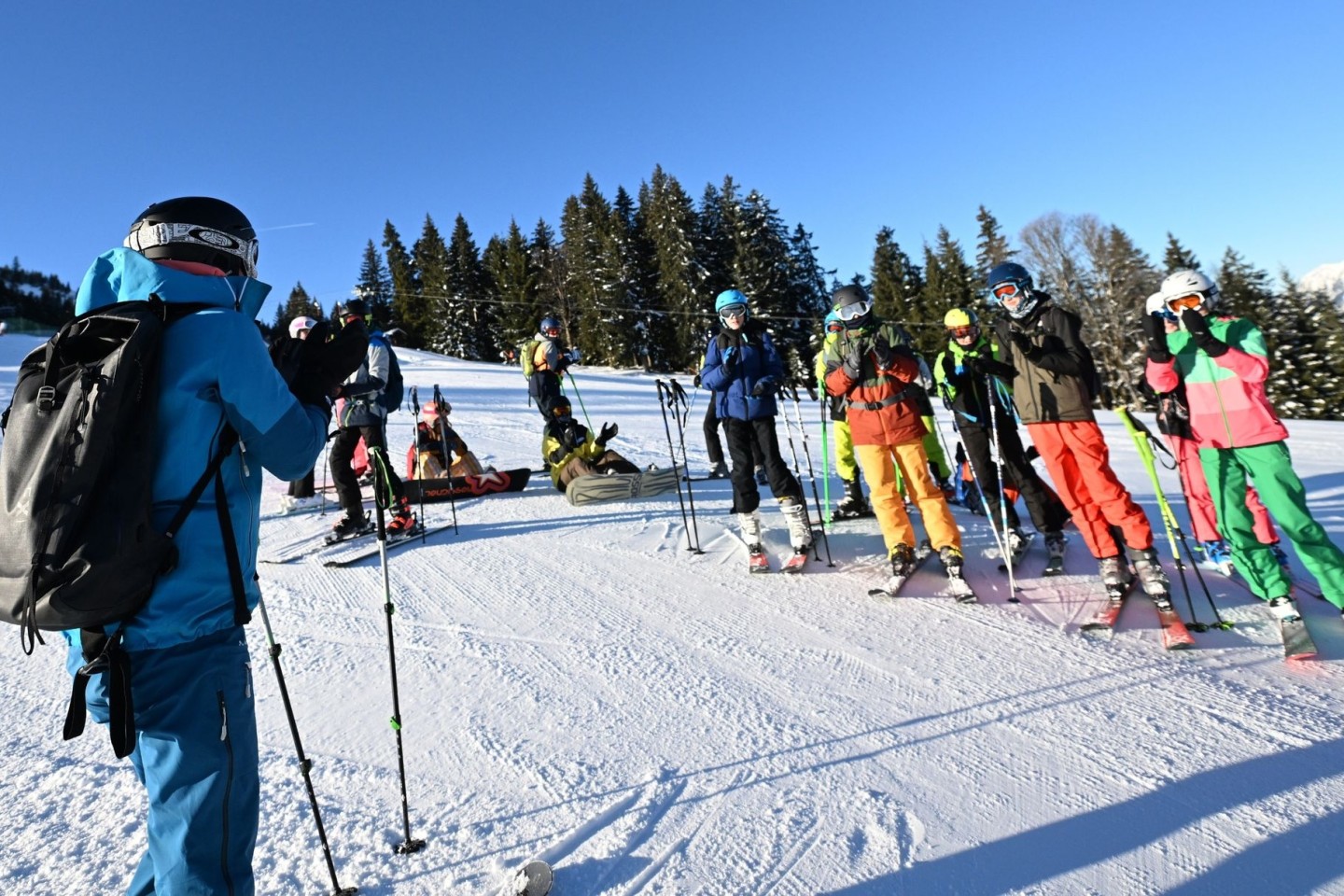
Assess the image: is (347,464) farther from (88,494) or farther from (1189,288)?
(1189,288)

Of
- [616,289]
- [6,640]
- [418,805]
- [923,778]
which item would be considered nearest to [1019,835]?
[923,778]

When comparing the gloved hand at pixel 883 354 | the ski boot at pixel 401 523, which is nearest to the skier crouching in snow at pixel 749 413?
the gloved hand at pixel 883 354

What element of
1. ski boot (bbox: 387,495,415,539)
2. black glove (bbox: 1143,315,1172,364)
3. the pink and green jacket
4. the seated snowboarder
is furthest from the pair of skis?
the seated snowboarder

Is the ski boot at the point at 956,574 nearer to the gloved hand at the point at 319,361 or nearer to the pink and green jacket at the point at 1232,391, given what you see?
the pink and green jacket at the point at 1232,391

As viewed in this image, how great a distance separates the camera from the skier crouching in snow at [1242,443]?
4016 millimetres

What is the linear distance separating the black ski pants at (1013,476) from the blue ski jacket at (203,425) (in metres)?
4.98

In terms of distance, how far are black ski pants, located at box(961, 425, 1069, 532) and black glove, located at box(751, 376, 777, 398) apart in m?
1.74

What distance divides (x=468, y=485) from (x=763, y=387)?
482 cm

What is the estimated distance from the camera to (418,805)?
2852 millimetres

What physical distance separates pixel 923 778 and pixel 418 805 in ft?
6.77

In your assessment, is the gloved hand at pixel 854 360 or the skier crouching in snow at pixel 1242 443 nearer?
the skier crouching in snow at pixel 1242 443

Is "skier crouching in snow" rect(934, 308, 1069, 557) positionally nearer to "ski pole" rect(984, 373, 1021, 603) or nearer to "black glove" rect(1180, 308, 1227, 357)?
"ski pole" rect(984, 373, 1021, 603)

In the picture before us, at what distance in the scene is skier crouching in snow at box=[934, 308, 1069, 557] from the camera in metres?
5.52

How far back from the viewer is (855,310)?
16.5 ft
